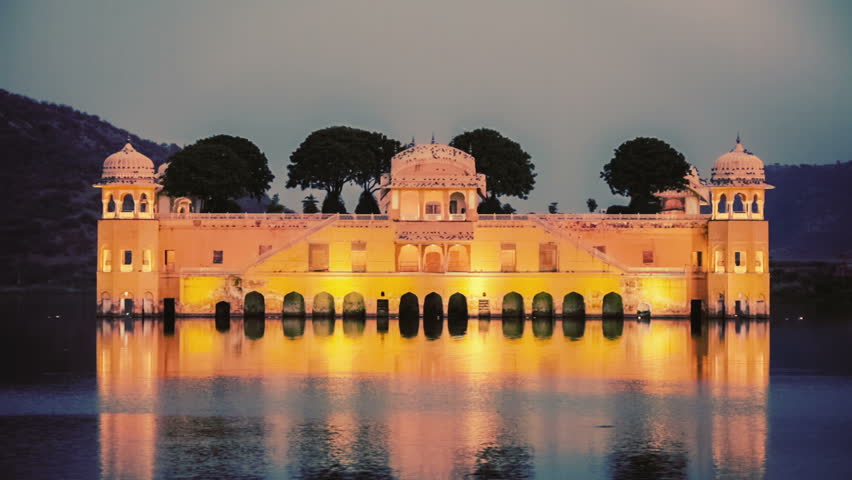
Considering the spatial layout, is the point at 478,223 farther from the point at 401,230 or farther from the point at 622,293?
the point at 622,293

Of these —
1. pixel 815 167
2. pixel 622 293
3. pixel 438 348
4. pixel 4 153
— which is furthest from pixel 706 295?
pixel 815 167

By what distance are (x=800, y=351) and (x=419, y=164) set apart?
2565 centimetres

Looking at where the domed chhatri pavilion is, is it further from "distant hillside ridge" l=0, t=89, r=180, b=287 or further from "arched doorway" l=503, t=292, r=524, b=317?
"distant hillside ridge" l=0, t=89, r=180, b=287

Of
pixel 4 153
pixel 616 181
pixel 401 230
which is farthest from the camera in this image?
pixel 4 153

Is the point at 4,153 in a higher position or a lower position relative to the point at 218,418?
higher

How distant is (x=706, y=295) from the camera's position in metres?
72.5

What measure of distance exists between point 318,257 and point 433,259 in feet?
28.0

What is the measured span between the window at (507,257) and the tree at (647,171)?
47.5 feet

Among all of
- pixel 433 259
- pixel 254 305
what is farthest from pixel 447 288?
pixel 254 305

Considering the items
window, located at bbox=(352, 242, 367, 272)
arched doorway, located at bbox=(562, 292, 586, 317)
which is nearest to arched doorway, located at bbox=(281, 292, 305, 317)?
window, located at bbox=(352, 242, 367, 272)

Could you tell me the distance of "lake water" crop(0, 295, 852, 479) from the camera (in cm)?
2958

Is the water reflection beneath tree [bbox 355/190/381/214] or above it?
beneath

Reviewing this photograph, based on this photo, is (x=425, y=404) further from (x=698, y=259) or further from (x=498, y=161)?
(x=498, y=161)

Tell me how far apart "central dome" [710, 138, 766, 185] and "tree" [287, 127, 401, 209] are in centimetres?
2656
